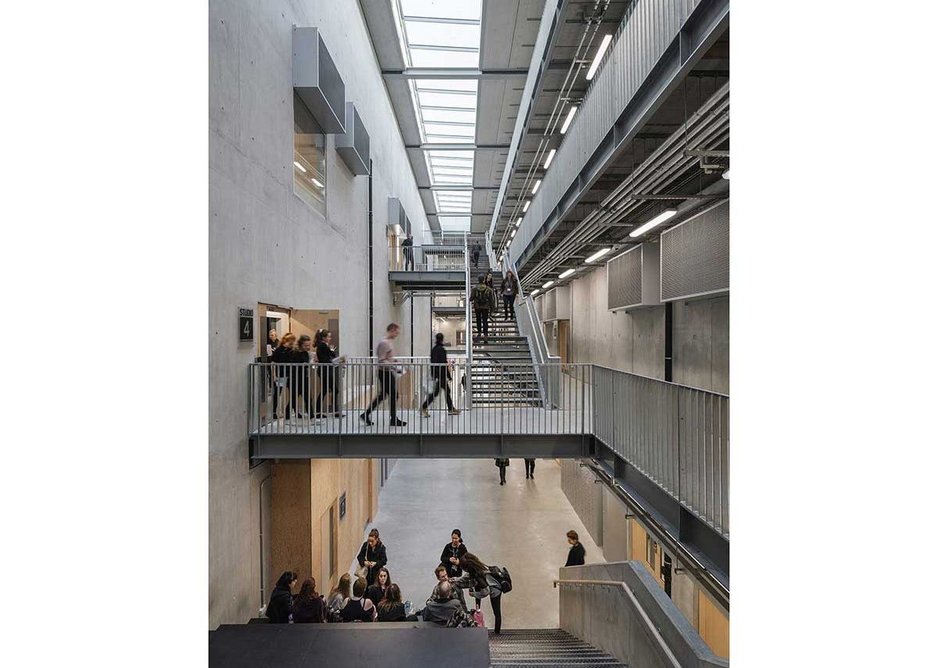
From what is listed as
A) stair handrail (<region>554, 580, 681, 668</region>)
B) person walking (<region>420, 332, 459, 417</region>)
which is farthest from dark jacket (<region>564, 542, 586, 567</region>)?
person walking (<region>420, 332, 459, 417</region>)

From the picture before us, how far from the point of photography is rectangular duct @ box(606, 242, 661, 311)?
13258 millimetres

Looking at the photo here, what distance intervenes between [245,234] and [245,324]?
1.27 meters

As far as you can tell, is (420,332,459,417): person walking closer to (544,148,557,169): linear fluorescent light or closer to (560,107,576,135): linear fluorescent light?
(560,107,576,135): linear fluorescent light

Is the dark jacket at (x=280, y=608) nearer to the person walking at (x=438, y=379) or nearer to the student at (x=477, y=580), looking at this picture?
the student at (x=477, y=580)

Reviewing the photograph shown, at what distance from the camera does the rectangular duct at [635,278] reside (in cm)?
1326

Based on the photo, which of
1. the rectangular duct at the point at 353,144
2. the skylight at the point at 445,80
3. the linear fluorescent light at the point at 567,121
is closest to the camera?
the rectangular duct at the point at 353,144

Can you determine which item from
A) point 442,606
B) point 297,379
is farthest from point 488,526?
point 297,379

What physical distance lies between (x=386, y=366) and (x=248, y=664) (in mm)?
4553

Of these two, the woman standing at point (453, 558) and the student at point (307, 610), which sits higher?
the student at point (307, 610)

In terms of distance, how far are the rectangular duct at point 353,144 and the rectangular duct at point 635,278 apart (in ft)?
24.5

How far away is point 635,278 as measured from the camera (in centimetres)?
1428

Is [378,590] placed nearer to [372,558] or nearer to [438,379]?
[372,558]

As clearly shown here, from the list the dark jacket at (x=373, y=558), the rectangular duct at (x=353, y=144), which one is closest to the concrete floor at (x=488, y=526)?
the dark jacket at (x=373, y=558)
